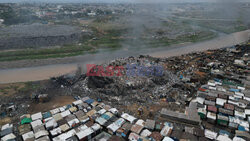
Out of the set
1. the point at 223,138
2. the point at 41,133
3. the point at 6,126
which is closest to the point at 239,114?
the point at 223,138

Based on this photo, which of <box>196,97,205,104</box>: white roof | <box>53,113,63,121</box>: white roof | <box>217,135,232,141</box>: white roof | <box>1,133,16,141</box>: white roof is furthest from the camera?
<box>196,97,205,104</box>: white roof

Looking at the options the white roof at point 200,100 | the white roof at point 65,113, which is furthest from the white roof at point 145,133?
the white roof at point 65,113

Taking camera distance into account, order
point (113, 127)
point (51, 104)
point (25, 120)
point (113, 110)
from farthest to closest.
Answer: point (51, 104), point (113, 110), point (25, 120), point (113, 127)

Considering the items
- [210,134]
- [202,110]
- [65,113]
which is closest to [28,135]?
[65,113]

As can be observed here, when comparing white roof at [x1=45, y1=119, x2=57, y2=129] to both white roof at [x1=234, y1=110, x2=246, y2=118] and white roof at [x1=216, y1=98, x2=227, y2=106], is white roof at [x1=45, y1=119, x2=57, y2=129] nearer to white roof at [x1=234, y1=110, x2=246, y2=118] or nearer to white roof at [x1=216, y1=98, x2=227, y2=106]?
white roof at [x1=216, y1=98, x2=227, y2=106]

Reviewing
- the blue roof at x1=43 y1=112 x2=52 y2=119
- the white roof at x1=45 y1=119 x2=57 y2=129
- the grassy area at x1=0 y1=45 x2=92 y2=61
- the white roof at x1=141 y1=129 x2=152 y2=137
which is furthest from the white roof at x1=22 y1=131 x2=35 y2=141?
the grassy area at x1=0 y1=45 x2=92 y2=61

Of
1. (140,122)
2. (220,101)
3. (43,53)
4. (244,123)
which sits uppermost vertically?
(43,53)

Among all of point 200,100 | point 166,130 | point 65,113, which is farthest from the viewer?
point 200,100

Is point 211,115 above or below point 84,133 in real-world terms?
above

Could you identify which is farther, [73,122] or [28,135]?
[73,122]

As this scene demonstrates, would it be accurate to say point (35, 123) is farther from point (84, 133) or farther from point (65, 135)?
point (84, 133)
